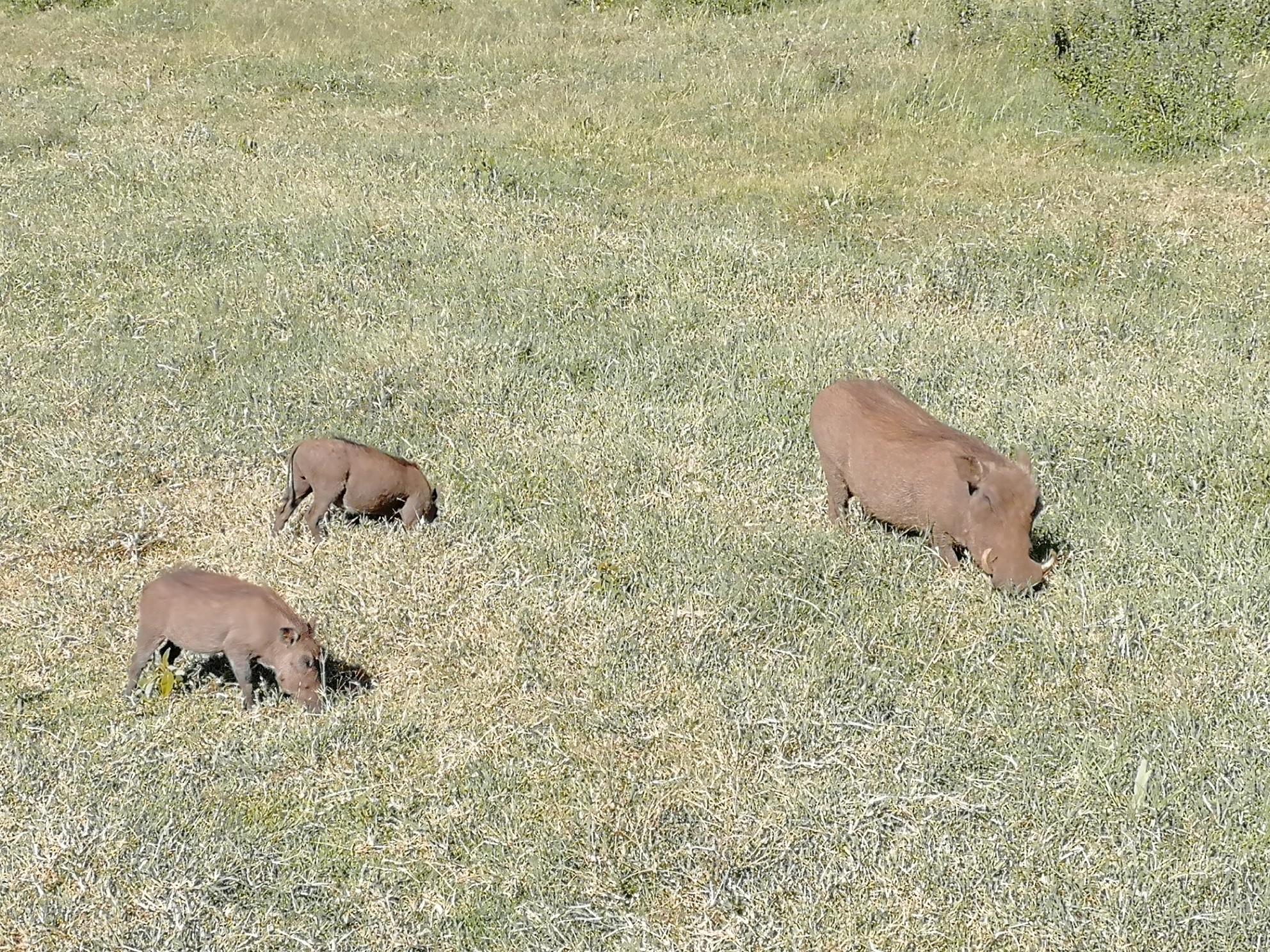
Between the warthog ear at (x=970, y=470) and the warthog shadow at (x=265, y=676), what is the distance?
2725 mm

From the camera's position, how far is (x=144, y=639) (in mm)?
5445

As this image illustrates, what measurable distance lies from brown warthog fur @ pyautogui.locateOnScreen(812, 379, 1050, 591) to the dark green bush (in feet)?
25.4

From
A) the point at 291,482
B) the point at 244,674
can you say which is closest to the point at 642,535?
the point at 291,482

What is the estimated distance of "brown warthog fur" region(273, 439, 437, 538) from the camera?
22.0ft

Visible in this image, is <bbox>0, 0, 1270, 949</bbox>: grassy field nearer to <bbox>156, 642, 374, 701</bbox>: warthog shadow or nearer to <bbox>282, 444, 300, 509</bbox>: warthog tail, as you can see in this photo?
<bbox>156, 642, 374, 701</bbox>: warthog shadow

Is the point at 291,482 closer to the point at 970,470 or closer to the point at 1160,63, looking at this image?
the point at 970,470

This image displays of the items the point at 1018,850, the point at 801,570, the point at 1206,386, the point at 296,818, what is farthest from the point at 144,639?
the point at 1206,386

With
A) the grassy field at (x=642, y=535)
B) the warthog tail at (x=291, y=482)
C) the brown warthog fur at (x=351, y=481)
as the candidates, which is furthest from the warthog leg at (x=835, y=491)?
the warthog tail at (x=291, y=482)

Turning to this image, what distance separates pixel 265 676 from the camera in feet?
18.8

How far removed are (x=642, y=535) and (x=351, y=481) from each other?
1423 millimetres

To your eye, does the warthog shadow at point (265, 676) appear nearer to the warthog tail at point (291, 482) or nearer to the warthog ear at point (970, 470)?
the warthog tail at point (291, 482)

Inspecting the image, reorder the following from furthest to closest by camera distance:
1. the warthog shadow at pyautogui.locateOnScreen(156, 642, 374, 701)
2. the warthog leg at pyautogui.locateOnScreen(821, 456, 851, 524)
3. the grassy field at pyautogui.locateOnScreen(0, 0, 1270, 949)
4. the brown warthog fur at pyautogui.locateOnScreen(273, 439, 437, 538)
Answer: the warthog leg at pyautogui.locateOnScreen(821, 456, 851, 524) < the brown warthog fur at pyautogui.locateOnScreen(273, 439, 437, 538) < the warthog shadow at pyautogui.locateOnScreen(156, 642, 374, 701) < the grassy field at pyautogui.locateOnScreen(0, 0, 1270, 949)

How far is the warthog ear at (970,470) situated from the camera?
6.20 meters

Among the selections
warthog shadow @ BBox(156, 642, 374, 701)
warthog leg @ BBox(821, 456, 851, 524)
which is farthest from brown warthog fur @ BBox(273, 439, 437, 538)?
warthog leg @ BBox(821, 456, 851, 524)
